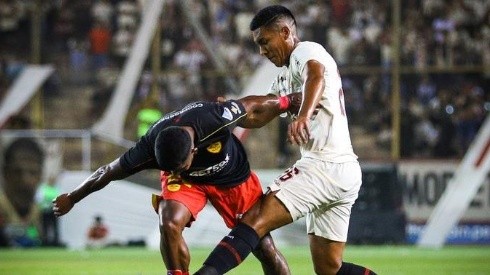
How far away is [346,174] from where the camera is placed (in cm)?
746

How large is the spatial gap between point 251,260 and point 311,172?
923cm

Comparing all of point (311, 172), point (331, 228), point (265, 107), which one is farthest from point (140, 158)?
point (331, 228)

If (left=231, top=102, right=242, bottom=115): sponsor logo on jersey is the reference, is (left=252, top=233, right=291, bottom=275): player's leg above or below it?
below

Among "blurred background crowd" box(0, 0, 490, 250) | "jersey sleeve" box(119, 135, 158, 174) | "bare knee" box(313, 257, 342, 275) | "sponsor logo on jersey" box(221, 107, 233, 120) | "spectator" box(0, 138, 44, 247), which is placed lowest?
"spectator" box(0, 138, 44, 247)

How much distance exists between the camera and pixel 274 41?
7641 millimetres

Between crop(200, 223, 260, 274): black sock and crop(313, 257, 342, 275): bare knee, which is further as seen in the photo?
crop(313, 257, 342, 275): bare knee

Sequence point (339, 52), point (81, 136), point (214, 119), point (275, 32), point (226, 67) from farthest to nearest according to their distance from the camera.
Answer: point (226, 67)
point (339, 52)
point (81, 136)
point (275, 32)
point (214, 119)

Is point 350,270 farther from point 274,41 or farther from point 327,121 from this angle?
point 274,41

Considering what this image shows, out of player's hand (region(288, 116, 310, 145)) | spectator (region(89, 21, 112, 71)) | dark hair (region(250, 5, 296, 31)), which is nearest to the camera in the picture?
player's hand (region(288, 116, 310, 145))

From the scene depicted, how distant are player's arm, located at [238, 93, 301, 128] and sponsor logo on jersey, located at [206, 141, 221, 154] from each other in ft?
0.74

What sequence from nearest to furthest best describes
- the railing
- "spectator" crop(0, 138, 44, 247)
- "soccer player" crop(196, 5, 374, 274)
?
"soccer player" crop(196, 5, 374, 274) → the railing → "spectator" crop(0, 138, 44, 247)

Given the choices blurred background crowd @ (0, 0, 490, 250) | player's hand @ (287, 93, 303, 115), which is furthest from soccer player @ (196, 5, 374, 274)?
blurred background crowd @ (0, 0, 490, 250)

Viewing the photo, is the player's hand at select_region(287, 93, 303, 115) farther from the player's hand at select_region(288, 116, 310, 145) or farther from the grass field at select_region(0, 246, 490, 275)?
the grass field at select_region(0, 246, 490, 275)

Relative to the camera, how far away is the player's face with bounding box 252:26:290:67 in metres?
7.62
